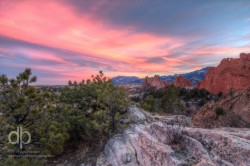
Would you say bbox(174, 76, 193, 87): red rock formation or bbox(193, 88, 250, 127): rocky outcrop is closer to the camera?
bbox(193, 88, 250, 127): rocky outcrop

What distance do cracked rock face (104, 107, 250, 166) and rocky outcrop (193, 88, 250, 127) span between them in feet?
21.9

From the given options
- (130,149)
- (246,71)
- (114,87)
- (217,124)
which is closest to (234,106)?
(217,124)

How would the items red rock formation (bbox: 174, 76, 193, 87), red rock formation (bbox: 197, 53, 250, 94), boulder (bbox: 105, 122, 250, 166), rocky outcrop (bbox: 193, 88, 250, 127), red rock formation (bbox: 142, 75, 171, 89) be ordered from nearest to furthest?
boulder (bbox: 105, 122, 250, 166) → rocky outcrop (bbox: 193, 88, 250, 127) → red rock formation (bbox: 197, 53, 250, 94) → red rock formation (bbox: 142, 75, 171, 89) → red rock formation (bbox: 174, 76, 193, 87)

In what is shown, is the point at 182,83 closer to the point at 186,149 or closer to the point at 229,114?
the point at 229,114

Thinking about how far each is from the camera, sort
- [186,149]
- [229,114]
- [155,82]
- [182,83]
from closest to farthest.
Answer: [186,149]
[229,114]
[155,82]
[182,83]

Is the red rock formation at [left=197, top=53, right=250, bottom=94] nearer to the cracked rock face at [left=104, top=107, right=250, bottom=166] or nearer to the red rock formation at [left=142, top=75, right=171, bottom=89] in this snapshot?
the red rock formation at [left=142, top=75, right=171, bottom=89]

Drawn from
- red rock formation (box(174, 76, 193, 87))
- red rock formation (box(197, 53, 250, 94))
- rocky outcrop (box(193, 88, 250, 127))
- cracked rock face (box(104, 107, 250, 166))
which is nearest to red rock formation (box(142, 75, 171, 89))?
red rock formation (box(174, 76, 193, 87))

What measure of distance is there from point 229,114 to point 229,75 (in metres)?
103

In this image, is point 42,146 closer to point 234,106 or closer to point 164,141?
point 164,141

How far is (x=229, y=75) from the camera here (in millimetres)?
111688

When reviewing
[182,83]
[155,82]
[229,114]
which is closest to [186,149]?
[229,114]

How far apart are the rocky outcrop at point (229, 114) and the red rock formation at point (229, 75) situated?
87.0 meters

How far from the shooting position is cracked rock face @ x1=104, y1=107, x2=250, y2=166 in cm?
730

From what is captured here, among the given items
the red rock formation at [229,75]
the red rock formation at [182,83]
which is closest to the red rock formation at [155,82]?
the red rock formation at [182,83]
